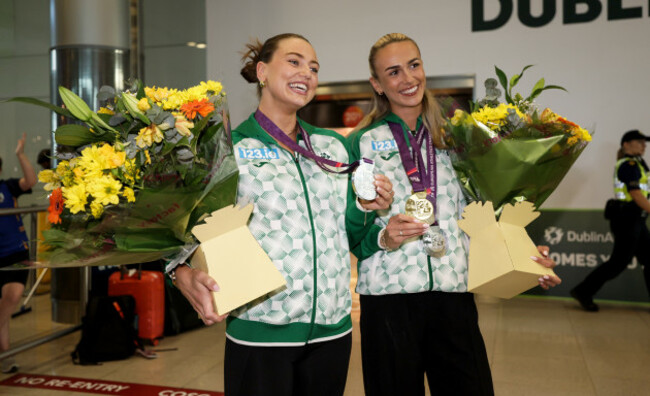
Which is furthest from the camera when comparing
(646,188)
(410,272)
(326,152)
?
(646,188)

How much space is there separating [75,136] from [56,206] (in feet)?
0.62

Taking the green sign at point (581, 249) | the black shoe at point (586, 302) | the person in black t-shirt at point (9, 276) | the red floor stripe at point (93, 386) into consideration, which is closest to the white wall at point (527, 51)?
the green sign at point (581, 249)

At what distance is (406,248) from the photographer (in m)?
2.03

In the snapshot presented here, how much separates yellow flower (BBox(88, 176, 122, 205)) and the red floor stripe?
8.47 ft

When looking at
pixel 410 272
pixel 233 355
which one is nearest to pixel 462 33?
pixel 410 272

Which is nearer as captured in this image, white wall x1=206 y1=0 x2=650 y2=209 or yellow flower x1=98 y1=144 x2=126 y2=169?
yellow flower x1=98 y1=144 x2=126 y2=169

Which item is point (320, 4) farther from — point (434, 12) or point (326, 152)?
point (326, 152)

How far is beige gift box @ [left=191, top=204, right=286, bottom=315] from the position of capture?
4.81ft

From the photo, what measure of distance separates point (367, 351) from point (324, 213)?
Result: 0.63 metres

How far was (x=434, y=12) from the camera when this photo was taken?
21.0 feet

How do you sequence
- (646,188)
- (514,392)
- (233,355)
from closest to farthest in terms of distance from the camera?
(233,355) → (514,392) → (646,188)

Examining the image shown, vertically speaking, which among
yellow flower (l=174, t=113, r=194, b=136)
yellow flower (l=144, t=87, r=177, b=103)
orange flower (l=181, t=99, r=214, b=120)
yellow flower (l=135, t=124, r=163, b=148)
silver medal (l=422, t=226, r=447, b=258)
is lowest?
silver medal (l=422, t=226, r=447, b=258)

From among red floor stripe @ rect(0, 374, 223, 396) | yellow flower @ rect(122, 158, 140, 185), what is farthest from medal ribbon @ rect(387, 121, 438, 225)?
red floor stripe @ rect(0, 374, 223, 396)

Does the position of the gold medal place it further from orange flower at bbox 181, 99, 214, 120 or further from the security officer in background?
the security officer in background
